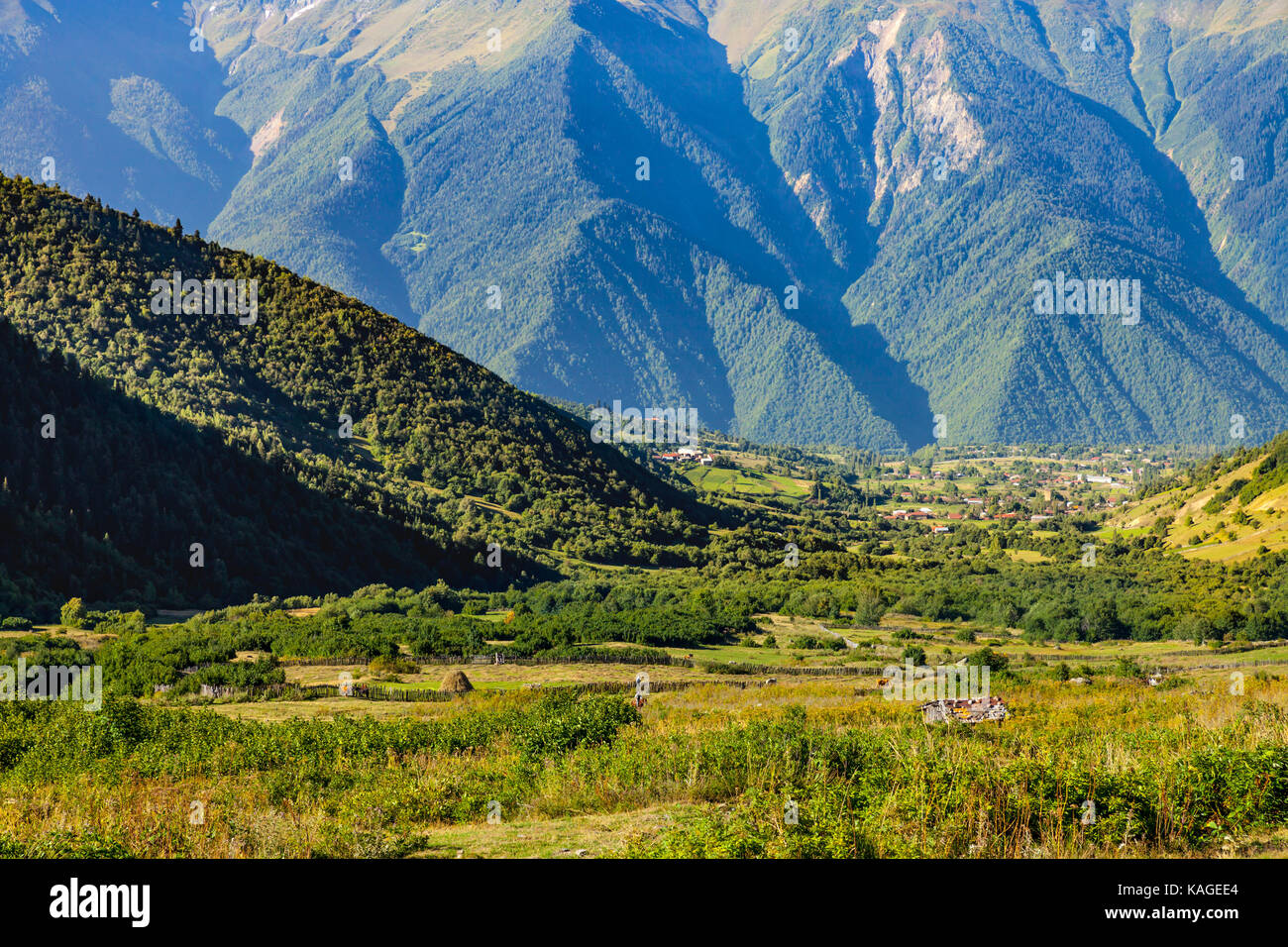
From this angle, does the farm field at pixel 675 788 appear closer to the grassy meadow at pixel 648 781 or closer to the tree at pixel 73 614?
the grassy meadow at pixel 648 781

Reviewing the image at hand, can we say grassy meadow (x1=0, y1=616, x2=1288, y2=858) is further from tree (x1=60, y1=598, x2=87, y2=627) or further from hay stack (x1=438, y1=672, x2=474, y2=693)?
tree (x1=60, y1=598, x2=87, y2=627)

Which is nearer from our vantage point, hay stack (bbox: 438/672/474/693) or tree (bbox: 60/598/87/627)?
hay stack (bbox: 438/672/474/693)

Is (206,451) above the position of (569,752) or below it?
above

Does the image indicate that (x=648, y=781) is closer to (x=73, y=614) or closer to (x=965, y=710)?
(x=965, y=710)

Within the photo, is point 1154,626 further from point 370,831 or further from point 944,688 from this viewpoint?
point 370,831

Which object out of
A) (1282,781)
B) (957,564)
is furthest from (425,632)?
(957,564)

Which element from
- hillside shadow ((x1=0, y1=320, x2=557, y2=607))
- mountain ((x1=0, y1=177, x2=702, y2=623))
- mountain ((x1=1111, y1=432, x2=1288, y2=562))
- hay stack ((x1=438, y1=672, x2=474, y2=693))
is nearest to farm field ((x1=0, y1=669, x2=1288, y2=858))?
Answer: hay stack ((x1=438, y1=672, x2=474, y2=693))
